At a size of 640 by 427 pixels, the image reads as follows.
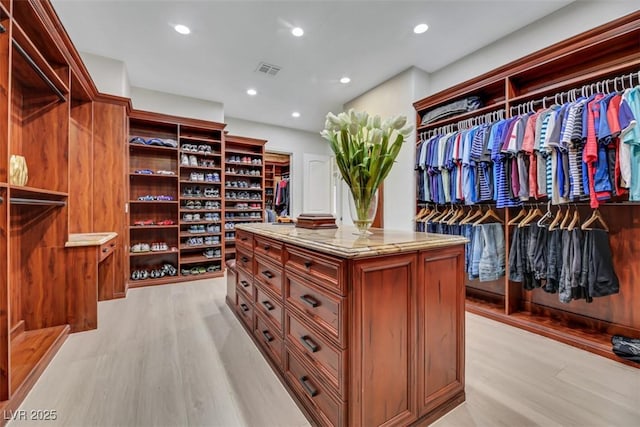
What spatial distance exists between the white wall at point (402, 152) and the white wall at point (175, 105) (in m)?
2.77

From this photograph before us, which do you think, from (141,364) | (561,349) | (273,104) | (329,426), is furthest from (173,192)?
(561,349)

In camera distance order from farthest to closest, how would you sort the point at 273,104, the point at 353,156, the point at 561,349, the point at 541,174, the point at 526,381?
1. the point at 273,104
2. the point at 541,174
3. the point at 561,349
4. the point at 526,381
5. the point at 353,156

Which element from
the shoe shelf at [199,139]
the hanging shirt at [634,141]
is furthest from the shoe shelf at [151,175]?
the hanging shirt at [634,141]

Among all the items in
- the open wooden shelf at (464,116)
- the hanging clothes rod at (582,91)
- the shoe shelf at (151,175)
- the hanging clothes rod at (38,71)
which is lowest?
the shoe shelf at (151,175)

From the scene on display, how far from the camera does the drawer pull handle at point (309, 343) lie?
1.32 metres

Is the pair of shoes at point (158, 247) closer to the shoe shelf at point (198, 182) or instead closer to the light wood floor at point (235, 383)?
the shoe shelf at point (198, 182)

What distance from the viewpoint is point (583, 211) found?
242 cm

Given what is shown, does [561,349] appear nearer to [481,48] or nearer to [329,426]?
[329,426]

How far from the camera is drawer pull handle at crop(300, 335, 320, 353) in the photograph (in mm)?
1320

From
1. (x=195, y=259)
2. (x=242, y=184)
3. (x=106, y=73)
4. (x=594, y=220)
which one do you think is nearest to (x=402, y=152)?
(x=594, y=220)

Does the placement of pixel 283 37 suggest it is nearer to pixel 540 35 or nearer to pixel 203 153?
pixel 203 153

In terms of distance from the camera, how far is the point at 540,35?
2.72 meters

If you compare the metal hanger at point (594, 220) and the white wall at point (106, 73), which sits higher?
the white wall at point (106, 73)

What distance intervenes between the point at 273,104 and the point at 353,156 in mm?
3860
